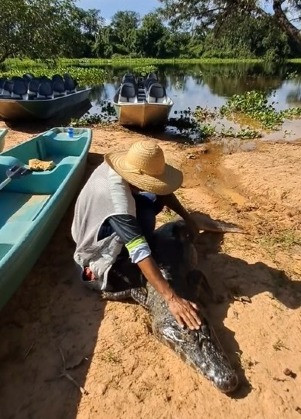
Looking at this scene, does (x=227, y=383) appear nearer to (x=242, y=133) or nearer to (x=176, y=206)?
(x=176, y=206)

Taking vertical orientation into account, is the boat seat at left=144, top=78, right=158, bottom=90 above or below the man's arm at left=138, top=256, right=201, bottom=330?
below

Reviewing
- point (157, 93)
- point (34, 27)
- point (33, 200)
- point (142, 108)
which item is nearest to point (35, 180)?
point (33, 200)

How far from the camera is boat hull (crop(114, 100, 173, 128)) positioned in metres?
9.46

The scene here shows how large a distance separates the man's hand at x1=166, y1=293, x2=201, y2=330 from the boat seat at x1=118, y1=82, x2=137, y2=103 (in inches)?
395

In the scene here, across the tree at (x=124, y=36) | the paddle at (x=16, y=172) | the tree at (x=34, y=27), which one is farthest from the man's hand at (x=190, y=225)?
the tree at (x=124, y=36)

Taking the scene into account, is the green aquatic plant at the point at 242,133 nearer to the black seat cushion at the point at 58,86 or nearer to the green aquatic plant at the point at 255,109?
the green aquatic plant at the point at 255,109

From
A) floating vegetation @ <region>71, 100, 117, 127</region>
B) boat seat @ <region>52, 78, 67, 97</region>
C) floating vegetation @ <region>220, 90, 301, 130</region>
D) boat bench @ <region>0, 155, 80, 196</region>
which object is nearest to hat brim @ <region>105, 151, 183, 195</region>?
boat bench @ <region>0, 155, 80, 196</region>

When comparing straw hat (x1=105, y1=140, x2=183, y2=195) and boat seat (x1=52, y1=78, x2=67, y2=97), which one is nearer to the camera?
straw hat (x1=105, y1=140, x2=183, y2=195)

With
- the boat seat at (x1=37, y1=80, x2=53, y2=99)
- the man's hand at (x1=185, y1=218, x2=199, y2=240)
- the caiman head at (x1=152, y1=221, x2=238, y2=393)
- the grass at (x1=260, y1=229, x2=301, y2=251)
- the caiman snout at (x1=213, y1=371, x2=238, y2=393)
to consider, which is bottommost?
the boat seat at (x1=37, y1=80, x2=53, y2=99)

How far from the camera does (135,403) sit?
2455 millimetres

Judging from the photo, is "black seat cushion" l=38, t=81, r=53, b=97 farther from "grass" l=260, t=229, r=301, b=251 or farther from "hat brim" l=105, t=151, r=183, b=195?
"hat brim" l=105, t=151, r=183, b=195

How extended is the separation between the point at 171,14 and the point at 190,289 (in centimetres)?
1353

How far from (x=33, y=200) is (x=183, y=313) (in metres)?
3.00

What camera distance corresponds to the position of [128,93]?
1176 centimetres
